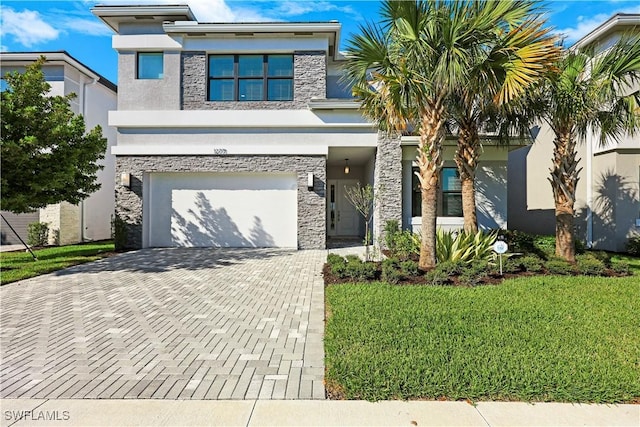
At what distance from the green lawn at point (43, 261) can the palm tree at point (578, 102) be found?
41.8ft

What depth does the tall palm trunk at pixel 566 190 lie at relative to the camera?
28.8ft

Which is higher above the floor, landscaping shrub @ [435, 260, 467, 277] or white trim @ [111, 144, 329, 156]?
white trim @ [111, 144, 329, 156]

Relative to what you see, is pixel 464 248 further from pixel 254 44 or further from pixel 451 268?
pixel 254 44

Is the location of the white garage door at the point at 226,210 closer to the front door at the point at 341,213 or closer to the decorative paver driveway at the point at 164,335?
the front door at the point at 341,213

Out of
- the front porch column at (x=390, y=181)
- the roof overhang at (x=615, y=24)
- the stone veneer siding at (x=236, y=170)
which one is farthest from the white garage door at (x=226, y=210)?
the roof overhang at (x=615, y=24)

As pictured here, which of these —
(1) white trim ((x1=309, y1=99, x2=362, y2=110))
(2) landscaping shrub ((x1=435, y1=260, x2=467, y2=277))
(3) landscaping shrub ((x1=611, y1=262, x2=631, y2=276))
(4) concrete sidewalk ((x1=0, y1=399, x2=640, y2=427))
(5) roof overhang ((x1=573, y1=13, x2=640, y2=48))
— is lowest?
(4) concrete sidewalk ((x1=0, y1=399, x2=640, y2=427))

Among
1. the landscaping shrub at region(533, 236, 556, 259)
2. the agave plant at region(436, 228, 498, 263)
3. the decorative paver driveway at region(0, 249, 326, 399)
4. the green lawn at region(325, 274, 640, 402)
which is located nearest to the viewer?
the green lawn at region(325, 274, 640, 402)

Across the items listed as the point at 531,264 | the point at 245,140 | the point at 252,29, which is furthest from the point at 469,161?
the point at 252,29

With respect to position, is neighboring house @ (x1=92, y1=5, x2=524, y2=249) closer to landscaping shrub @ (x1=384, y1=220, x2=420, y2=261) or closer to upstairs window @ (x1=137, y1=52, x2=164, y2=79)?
upstairs window @ (x1=137, y1=52, x2=164, y2=79)

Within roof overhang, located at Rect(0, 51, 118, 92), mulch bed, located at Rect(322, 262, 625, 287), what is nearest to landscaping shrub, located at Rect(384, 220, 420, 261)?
mulch bed, located at Rect(322, 262, 625, 287)

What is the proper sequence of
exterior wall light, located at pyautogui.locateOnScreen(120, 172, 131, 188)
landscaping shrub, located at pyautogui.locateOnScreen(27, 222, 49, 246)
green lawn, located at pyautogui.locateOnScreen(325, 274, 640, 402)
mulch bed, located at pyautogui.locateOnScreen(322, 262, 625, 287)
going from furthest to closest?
1. landscaping shrub, located at pyautogui.locateOnScreen(27, 222, 49, 246)
2. exterior wall light, located at pyautogui.locateOnScreen(120, 172, 131, 188)
3. mulch bed, located at pyautogui.locateOnScreen(322, 262, 625, 287)
4. green lawn, located at pyautogui.locateOnScreen(325, 274, 640, 402)

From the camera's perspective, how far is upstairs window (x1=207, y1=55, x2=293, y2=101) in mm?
13070

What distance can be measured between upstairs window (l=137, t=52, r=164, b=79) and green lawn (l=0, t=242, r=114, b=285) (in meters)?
6.54

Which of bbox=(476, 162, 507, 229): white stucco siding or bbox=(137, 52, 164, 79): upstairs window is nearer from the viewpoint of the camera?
bbox=(476, 162, 507, 229): white stucco siding
